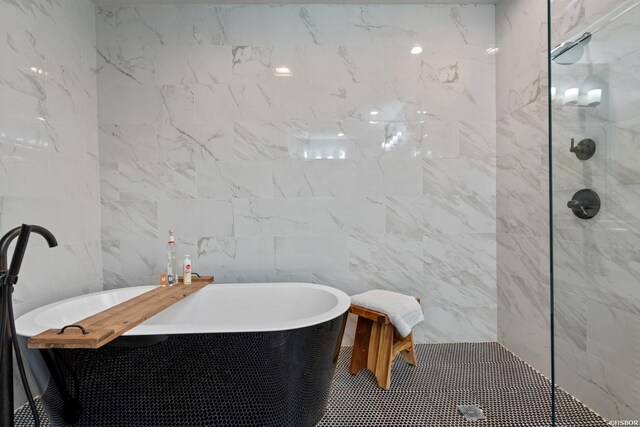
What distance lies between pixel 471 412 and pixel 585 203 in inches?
47.3

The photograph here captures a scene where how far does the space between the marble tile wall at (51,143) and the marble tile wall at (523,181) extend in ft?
10.1

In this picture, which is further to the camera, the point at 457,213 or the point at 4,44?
the point at 457,213

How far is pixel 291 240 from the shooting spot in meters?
2.62

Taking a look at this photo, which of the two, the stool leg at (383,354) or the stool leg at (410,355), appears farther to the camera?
the stool leg at (410,355)

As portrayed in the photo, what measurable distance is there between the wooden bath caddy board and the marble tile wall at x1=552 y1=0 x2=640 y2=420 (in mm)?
1774

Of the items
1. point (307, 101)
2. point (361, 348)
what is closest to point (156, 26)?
point (307, 101)

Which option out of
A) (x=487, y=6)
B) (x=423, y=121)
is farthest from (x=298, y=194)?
(x=487, y=6)

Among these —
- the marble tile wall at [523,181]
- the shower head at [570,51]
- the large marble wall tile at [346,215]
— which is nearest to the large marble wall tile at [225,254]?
the large marble wall tile at [346,215]

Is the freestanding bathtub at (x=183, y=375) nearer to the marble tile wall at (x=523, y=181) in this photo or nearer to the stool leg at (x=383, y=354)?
the stool leg at (x=383, y=354)

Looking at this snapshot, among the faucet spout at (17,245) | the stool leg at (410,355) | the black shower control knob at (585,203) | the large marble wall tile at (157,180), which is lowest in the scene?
the stool leg at (410,355)

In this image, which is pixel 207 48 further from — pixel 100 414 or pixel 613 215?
pixel 613 215

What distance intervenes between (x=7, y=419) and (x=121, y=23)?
2.59 metres

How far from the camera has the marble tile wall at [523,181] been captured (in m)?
2.21

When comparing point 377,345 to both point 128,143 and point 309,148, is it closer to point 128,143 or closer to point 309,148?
point 309,148
